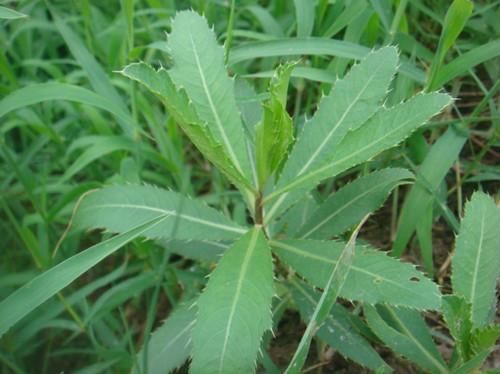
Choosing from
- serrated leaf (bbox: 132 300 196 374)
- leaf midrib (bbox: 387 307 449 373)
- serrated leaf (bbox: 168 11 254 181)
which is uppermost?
serrated leaf (bbox: 168 11 254 181)

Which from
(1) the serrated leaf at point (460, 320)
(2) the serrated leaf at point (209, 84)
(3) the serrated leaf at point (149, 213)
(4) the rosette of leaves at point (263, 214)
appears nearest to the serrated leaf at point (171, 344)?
(4) the rosette of leaves at point (263, 214)

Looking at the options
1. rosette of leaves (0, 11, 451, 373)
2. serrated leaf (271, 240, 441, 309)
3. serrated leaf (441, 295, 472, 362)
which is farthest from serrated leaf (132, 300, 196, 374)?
serrated leaf (441, 295, 472, 362)

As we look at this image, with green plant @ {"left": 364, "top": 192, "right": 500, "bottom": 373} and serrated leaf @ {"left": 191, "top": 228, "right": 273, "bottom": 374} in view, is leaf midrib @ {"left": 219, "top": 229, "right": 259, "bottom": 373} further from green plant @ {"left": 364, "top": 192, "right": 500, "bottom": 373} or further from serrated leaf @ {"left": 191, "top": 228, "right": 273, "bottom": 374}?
green plant @ {"left": 364, "top": 192, "right": 500, "bottom": 373}

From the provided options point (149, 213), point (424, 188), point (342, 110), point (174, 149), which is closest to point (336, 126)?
point (342, 110)

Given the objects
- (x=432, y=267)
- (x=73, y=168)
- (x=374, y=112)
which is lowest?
(x=432, y=267)

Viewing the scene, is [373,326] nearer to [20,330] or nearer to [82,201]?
[82,201]

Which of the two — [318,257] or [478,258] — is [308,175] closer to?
[318,257]

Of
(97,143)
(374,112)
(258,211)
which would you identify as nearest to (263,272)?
(258,211)

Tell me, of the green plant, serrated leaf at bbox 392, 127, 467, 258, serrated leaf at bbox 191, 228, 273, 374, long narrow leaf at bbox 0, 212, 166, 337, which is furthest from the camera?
serrated leaf at bbox 392, 127, 467, 258
